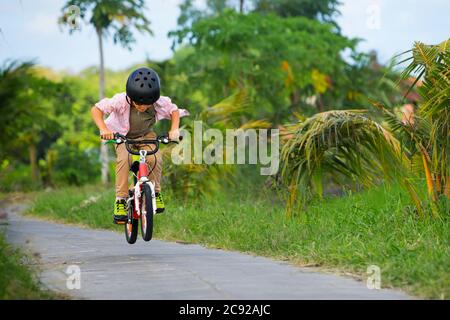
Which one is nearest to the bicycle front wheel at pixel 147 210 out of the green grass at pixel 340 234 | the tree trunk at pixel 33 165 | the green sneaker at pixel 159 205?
the green sneaker at pixel 159 205

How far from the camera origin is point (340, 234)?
10.1 metres

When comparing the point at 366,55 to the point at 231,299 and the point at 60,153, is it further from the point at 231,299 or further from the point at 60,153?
the point at 231,299

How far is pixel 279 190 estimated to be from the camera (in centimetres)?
1209

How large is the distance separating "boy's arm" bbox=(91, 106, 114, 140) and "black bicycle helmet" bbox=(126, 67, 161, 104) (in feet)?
1.52

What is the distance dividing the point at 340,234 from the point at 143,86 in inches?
105

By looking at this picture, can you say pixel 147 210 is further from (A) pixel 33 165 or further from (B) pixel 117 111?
(A) pixel 33 165

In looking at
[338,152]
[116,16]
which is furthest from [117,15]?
[338,152]

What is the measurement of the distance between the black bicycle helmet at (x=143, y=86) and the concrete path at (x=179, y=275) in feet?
5.47
